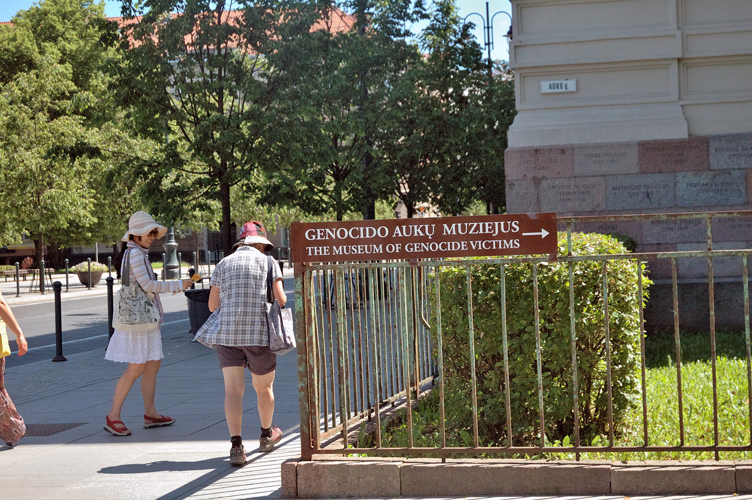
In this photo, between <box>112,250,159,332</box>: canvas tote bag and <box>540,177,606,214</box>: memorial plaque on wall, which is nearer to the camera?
<box>112,250,159,332</box>: canvas tote bag

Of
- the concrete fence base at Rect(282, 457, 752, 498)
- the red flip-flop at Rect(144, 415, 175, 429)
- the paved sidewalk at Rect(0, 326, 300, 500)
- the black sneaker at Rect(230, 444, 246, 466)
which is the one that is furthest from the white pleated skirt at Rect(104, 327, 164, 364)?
the concrete fence base at Rect(282, 457, 752, 498)

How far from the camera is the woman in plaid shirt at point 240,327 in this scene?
614 cm

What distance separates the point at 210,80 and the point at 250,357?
1009 cm

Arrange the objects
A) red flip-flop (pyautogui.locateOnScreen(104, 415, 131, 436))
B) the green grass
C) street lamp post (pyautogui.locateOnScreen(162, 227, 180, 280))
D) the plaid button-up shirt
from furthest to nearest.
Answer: street lamp post (pyautogui.locateOnScreen(162, 227, 180, 280))
red flip-flop (pyautogui.locateOnScreen(104, 415, 131, 436))
the plaid button-up shirt
the green grass

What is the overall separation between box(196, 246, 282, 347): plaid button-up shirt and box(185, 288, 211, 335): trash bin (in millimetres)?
8239

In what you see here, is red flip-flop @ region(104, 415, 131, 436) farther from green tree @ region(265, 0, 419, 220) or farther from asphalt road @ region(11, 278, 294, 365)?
Result: green tree @ region(265, 0, 419, 220)

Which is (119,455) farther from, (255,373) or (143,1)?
(143,1)

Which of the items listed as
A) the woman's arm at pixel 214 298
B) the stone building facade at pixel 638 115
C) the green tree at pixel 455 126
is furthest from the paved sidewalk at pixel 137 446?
the green tree at pixel 455 126

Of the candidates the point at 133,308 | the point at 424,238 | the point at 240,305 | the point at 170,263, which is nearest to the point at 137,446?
the point at 133,308

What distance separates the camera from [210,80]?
1547 centimetres

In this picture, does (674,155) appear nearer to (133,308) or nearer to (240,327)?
(133,308)

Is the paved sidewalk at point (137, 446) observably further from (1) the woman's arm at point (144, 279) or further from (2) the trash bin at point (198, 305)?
(2) the trash bin at point (198, 305)

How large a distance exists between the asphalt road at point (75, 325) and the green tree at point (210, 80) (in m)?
2.68

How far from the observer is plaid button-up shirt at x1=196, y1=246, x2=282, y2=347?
6.14 metres
